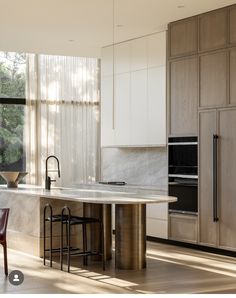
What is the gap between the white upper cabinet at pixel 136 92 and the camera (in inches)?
358

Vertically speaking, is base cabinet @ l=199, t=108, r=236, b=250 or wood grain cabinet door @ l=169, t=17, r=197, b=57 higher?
wood grain cabinet door @ l=169, t=17, r=197, b=57

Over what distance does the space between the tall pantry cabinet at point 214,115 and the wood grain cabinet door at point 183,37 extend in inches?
0.5

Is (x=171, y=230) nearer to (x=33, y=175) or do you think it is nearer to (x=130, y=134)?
(x=130, y=134)

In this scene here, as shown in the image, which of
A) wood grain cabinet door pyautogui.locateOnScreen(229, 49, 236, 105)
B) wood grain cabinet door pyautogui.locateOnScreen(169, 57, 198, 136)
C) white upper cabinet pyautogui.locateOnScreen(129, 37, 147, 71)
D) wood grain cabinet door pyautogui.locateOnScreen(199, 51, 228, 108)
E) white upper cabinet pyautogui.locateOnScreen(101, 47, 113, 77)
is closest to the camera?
wood grain cabinet door pyautogui.locateOnScreen(229, 49, 236, 105)

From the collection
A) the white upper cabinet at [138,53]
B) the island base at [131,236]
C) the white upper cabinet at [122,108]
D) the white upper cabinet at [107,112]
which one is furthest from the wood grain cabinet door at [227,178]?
the white upper cabinet at [107,112]

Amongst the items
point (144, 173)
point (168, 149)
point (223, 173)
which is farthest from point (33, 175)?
point (223, 173)

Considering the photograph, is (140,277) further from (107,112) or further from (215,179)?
(107,112)

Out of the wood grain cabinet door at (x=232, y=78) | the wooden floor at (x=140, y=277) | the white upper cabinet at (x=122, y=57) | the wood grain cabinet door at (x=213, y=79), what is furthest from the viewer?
the white upper cabinet at (x=122, y=57)

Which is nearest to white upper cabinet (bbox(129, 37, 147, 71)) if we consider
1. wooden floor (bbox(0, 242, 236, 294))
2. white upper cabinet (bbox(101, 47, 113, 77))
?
white upper cabinet (bbox(101, 47, 113, 77))

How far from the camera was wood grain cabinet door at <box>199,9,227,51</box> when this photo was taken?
7770 millimetres

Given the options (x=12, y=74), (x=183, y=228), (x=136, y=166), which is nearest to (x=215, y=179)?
(x=183, y=228)

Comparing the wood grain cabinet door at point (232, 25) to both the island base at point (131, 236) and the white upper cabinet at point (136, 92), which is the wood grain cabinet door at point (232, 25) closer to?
the white upper cabinet at point (136, 92)

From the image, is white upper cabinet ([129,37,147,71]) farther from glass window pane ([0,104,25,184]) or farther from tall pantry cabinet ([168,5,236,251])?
glass window pane ([0,104,25,184])

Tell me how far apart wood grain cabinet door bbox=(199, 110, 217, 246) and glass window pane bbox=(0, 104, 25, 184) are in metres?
4.39
